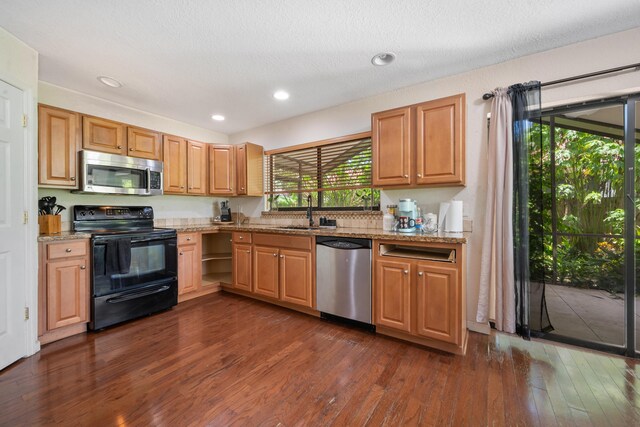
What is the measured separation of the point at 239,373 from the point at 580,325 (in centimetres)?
281

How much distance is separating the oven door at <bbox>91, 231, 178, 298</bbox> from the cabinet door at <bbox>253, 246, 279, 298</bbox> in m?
0.96

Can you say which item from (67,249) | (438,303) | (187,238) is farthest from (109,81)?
(438,303)

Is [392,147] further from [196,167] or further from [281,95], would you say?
[196,167]

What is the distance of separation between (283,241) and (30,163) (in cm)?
226

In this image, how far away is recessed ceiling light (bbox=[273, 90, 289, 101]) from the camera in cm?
305

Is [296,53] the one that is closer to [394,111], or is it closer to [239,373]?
[394,111]

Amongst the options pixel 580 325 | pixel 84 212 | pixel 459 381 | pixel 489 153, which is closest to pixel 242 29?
pixel 489 153

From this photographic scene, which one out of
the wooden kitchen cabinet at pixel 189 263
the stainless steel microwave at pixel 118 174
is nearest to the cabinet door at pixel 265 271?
the wooden kitchen cabinet at pixel 189 263

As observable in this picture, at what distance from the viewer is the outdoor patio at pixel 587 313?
6.89 ft

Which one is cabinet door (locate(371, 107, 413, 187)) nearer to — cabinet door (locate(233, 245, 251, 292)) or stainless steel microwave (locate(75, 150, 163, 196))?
cabinet door (locate(233, 245, 251, 292))

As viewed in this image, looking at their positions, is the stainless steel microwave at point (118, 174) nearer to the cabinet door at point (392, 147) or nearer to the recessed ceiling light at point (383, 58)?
the cabinet door at point (392, 147)

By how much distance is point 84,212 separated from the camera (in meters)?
3.02

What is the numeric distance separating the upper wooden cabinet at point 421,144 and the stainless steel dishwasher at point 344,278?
2.48 feet

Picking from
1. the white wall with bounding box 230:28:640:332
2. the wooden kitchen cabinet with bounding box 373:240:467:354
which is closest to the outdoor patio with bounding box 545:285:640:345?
the white wall with bounding box 230:28:640:332
